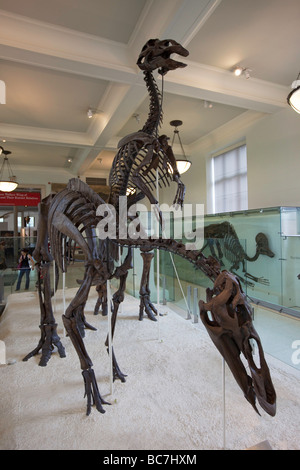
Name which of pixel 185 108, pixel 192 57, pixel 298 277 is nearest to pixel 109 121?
pixel 185 108

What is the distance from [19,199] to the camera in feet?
33.6

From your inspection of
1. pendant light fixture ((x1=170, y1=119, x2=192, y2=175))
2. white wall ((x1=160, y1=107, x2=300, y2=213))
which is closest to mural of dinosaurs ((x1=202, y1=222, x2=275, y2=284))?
white wall ((x1=160, y1=107, x2=300, y2=213))

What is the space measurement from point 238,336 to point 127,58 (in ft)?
13.5

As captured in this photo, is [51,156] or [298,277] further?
[51,156]

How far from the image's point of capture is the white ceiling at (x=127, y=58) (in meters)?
3.13

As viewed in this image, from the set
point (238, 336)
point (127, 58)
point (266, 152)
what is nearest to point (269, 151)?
point (266, 152)

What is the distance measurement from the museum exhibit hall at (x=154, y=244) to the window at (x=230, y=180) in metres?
0.06

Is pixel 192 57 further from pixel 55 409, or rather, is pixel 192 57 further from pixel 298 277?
pixel 55 409

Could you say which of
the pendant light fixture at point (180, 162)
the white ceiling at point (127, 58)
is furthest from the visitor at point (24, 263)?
the pendant light fixture at point (180, 162)

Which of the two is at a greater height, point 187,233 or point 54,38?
point 54,38

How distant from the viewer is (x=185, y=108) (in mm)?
5793

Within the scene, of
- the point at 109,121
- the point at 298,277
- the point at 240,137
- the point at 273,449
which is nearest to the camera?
the point at 273,449

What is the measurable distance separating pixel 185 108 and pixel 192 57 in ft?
5.61

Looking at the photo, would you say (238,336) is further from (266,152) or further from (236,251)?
(266,152)
